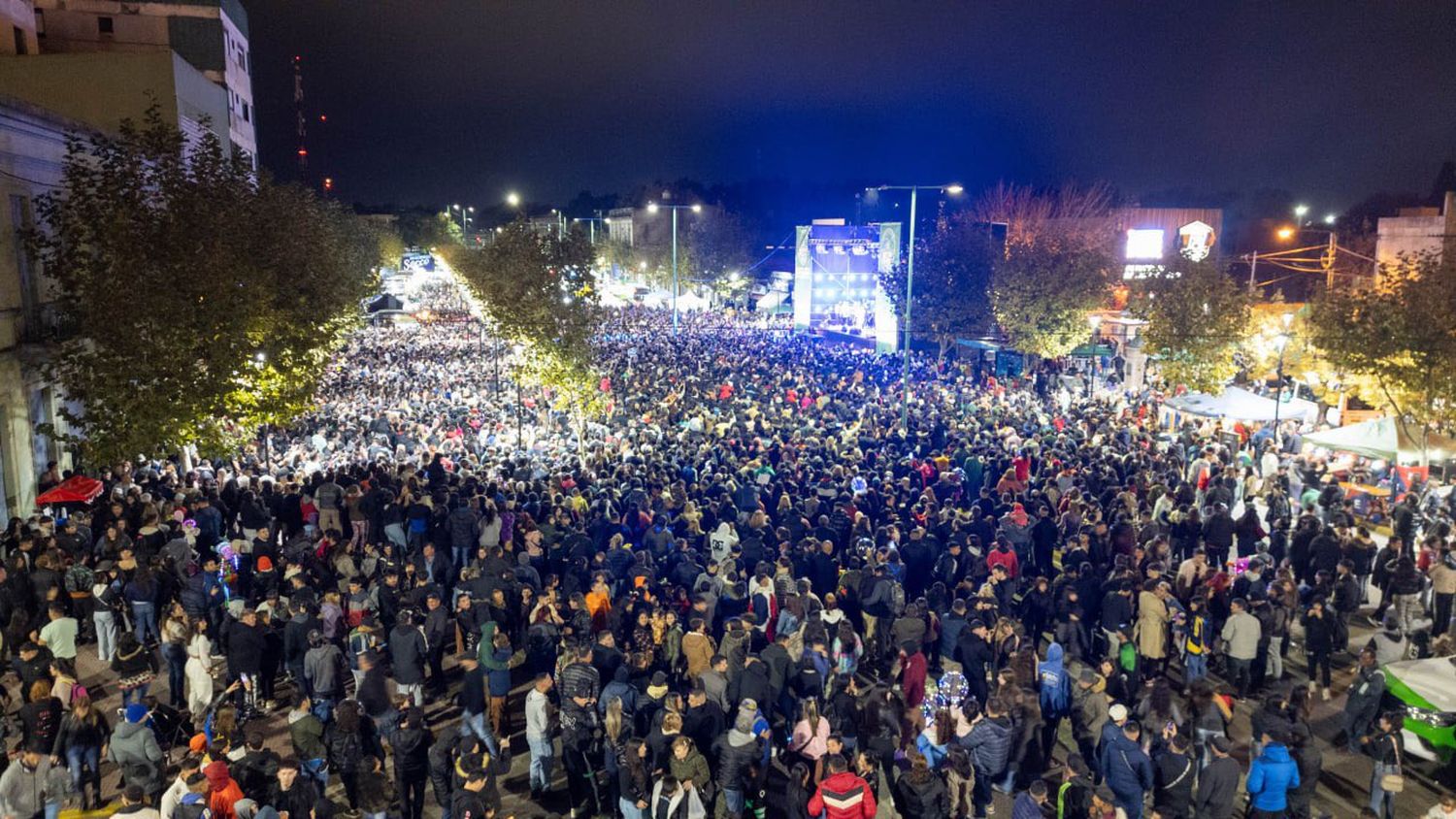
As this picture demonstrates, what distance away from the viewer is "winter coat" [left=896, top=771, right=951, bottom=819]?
6836mm

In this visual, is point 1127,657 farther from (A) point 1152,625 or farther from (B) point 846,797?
(B) point 846,797

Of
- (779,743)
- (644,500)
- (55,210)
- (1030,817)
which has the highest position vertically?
(55,210)

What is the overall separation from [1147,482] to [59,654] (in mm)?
15002

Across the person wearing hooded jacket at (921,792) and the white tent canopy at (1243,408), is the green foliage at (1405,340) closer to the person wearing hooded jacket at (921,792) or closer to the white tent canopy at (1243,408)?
the white tent canopy at (1243,408)

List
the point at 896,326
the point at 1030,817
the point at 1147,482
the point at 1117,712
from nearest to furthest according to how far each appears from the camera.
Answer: the point at 1030,817 < the point at 1117,712 < the point at 1147,482 < the point at 896,326

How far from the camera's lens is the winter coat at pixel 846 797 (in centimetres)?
664

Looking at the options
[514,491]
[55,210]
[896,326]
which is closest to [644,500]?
[514,491]

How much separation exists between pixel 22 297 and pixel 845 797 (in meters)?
17.8

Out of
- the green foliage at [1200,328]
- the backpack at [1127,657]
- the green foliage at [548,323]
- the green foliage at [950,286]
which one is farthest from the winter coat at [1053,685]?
the green foliage at [950,286]

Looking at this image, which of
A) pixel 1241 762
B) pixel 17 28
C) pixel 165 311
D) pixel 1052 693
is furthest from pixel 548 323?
pixel 17 28

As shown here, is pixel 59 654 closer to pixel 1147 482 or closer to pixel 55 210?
pixel 55 210

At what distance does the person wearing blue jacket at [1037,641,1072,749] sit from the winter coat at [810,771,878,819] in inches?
111

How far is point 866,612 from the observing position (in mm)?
10641

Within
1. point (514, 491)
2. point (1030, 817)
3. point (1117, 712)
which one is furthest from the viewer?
point (514, 491)
